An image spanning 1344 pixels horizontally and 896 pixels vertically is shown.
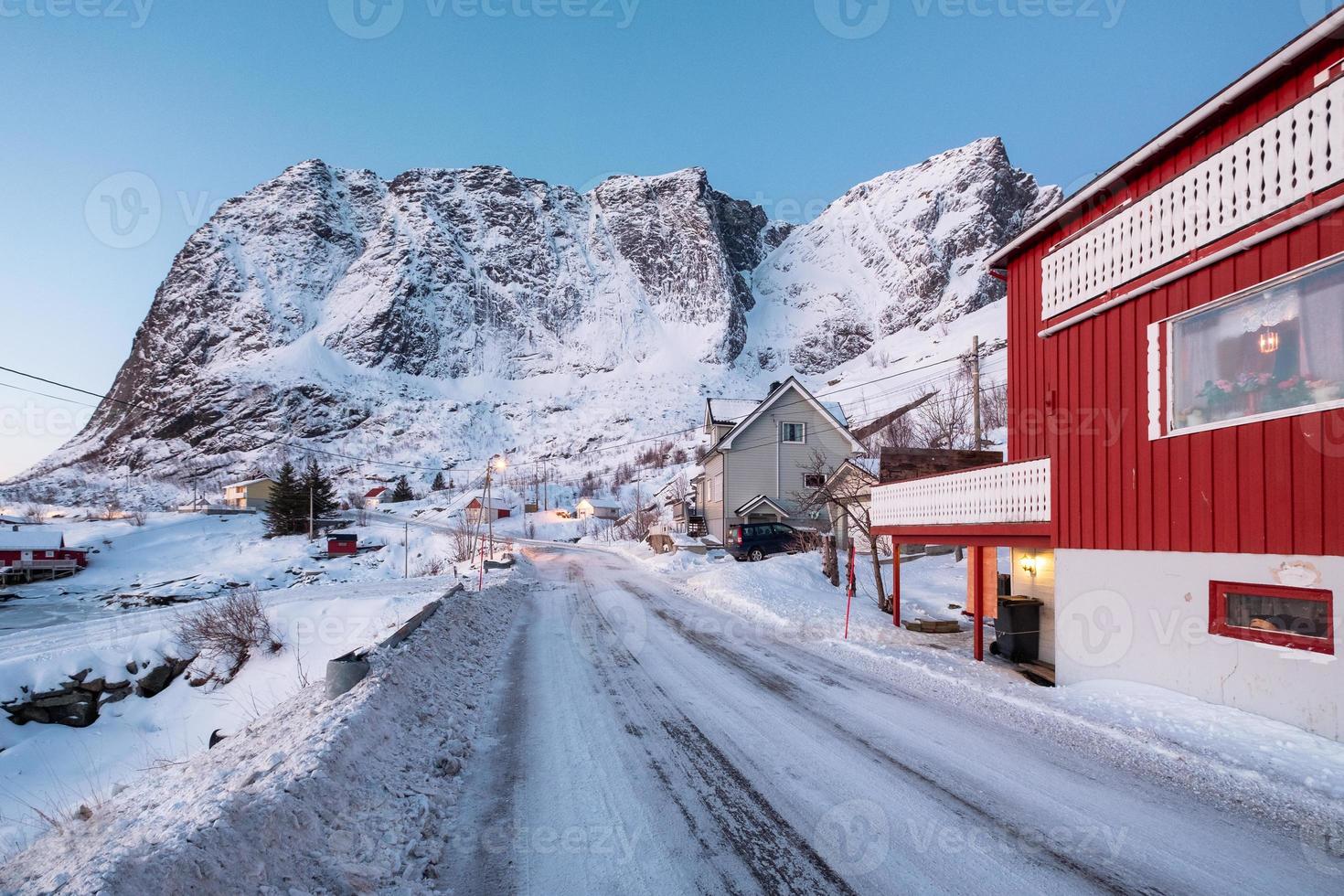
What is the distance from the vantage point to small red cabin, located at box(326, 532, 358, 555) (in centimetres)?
4900

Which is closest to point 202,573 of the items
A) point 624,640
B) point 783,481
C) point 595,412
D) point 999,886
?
point 783,481

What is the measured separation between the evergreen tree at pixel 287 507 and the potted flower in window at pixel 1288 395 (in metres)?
64.0

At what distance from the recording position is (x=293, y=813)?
12.8ft

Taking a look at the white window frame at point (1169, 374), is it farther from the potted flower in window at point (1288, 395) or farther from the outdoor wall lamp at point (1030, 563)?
the outdoor wall lamp at point (1030, 563)

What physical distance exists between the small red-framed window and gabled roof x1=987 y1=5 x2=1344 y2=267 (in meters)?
5.44

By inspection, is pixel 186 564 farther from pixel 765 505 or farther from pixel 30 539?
Answer: pixel 765 505

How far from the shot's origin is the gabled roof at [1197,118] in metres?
Result: 6.32

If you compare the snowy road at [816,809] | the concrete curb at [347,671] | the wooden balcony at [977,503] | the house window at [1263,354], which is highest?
the house window at [1263,354]

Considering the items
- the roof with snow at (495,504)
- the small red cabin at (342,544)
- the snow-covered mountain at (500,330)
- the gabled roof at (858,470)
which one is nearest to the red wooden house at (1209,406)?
the gabled roof at (858,470)

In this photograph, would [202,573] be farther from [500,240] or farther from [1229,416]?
[500,240]

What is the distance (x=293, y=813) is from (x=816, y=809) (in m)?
3.52

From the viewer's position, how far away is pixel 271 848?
11.6ft

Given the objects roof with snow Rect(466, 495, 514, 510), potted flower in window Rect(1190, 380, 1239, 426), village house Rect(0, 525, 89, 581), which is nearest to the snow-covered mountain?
roof with snow Rect(466, 495, 514, 510)

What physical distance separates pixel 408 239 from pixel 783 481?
186339 millimetres
